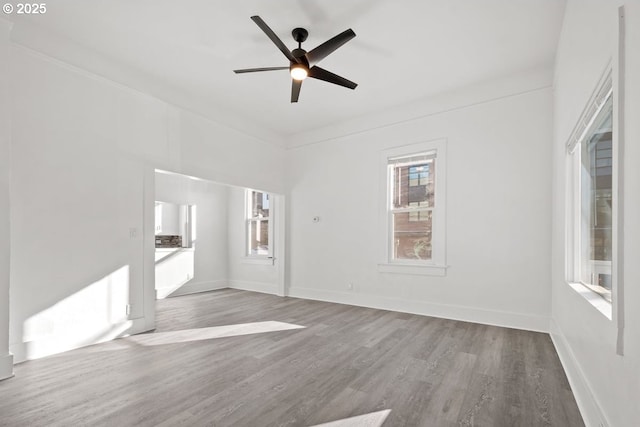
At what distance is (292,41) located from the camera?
3412 millimetres

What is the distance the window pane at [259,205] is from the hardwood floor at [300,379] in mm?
3255

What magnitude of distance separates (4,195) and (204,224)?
4282 mm

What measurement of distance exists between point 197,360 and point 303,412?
4.42ft

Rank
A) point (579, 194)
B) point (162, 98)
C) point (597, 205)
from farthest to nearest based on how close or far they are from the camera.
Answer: point (162, 98) → point (579, 194) → point (597, 205)

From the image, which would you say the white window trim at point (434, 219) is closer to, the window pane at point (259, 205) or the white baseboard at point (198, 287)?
the window pane at point (259, 205)

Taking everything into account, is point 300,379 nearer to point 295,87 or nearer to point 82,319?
point 82,319

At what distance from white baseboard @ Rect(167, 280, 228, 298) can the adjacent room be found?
596 millimetres

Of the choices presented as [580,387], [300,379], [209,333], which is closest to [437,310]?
[580,387]

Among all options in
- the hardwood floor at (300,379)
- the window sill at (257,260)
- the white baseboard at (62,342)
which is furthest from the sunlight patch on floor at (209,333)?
the window sill at (257,260)

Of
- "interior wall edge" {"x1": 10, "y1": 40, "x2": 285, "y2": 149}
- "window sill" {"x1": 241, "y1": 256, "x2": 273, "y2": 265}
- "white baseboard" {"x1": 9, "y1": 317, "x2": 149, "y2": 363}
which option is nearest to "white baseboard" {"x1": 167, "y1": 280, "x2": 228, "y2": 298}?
"window sill" {"x1": 241, "y1": 256, "x2": 273, "y2": 265}

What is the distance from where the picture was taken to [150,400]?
2.30 metres

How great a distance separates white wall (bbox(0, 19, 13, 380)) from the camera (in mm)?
2670

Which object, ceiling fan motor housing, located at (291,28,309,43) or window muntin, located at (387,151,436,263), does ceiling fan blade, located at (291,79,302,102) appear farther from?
window muntin, located at (387,151,436,263)

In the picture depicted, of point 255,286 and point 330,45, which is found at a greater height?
point 330,45
